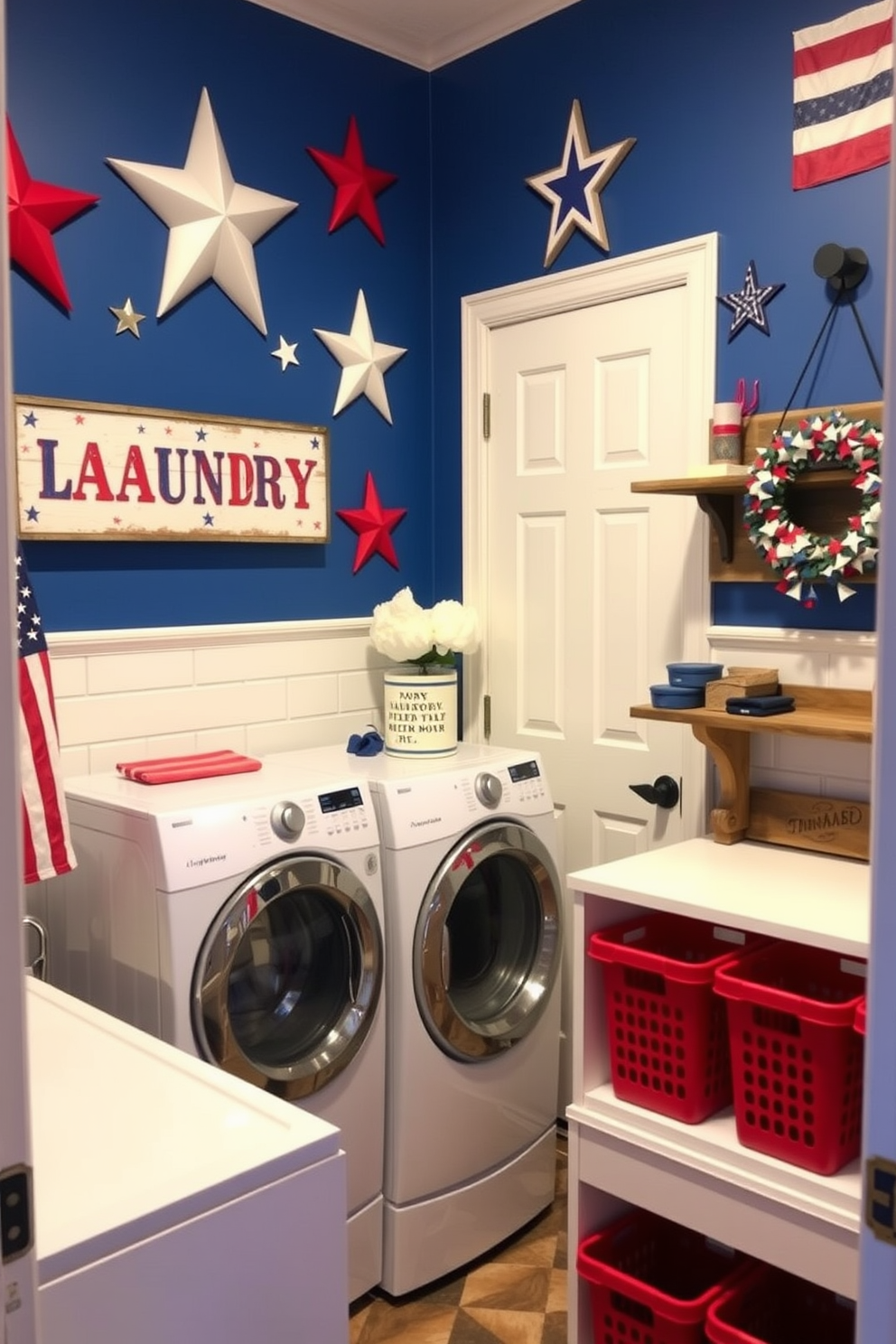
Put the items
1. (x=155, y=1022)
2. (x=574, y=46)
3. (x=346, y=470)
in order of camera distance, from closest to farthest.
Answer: (x=155, y=1022) < (x=574, y=46) < (x=346, y=470)

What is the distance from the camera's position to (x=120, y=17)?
111 inches

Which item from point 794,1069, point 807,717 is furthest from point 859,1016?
point 807,717

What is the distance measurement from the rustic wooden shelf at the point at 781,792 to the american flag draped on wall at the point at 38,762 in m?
1.26

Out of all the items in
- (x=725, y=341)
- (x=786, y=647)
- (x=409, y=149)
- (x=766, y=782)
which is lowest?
(x=766, y=782)

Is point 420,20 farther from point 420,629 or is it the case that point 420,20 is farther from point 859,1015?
point 859,1015

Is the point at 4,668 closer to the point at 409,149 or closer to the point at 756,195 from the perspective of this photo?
the point at 756,195

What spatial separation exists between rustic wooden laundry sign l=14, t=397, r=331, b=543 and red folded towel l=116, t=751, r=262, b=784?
546mm

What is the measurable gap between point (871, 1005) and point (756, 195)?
231 centimetres

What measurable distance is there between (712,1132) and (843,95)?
2.16 meters

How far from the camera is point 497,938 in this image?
2977 millimetres

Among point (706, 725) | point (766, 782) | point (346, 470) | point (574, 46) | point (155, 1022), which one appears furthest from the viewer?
point (346, 470)

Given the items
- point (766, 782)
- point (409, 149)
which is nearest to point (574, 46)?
point (409, 149)

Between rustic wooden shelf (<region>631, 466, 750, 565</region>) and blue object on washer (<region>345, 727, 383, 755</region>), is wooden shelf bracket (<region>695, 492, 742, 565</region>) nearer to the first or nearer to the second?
rustic wooden shelf (<region>631, 466, 750, 565</region>)

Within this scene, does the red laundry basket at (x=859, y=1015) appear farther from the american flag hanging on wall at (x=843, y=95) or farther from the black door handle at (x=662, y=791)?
the american flag hanging on wall at (x=843, y=95)
